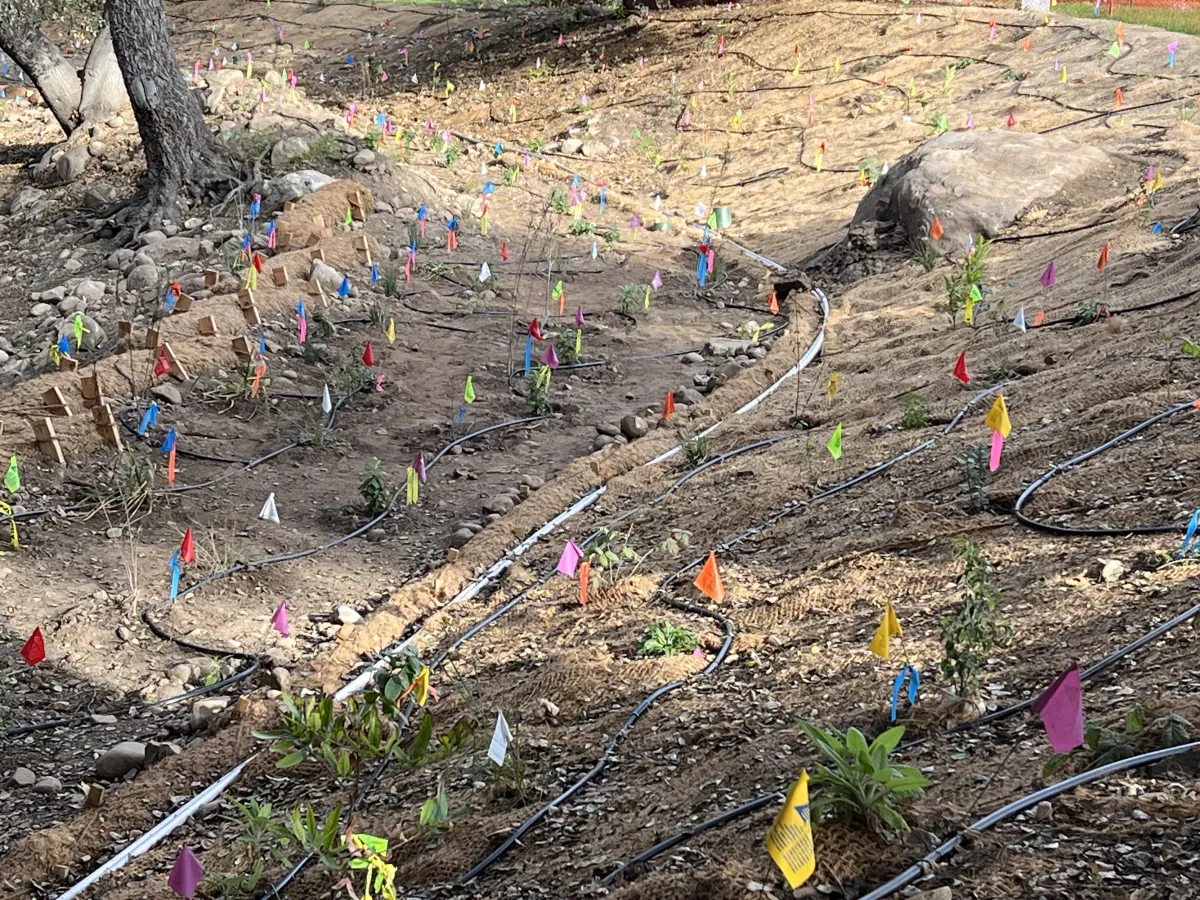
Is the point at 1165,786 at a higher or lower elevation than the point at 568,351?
higher

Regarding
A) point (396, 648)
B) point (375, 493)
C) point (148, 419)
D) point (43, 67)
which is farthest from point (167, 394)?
point (43, 67)

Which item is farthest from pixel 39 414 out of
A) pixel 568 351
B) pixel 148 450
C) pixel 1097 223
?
pixel 1097 223

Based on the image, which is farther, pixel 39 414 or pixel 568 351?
pixel 568 351

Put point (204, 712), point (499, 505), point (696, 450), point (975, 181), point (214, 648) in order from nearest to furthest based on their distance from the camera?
point (204, 712) → point (214, 648) → point (499, 505) → point (696, 450) → point (975, 181)

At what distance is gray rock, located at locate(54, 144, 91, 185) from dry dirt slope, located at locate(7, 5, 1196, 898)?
6417 mm

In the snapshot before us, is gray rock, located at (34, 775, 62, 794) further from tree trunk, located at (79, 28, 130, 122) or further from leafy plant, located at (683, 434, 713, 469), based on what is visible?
tree trunk, located at (79, 28, 130, 122)

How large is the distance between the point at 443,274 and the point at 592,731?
6026 mm

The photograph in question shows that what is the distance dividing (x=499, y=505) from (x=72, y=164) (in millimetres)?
7137

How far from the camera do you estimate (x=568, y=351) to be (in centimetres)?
755

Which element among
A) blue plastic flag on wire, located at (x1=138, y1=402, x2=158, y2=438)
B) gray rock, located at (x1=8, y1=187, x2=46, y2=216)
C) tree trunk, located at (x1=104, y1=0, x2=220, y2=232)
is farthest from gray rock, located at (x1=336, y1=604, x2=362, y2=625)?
gray rock, located at (x1=8, y1=187, x2=46, y2=216)

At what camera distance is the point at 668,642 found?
146 inches

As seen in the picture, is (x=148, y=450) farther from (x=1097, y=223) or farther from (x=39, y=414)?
(x=1097, y=223)

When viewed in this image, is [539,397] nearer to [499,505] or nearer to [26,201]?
[499,505]

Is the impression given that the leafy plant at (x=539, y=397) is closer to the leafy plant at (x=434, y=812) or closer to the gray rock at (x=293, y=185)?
the gray rock at (x=293, y=185)
